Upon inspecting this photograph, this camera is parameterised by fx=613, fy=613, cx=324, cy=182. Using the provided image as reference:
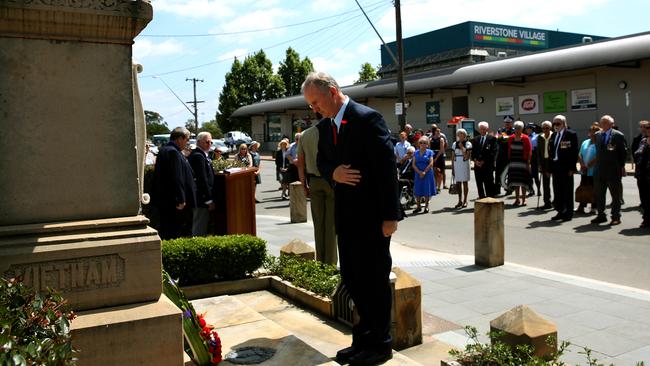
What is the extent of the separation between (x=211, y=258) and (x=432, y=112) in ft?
105

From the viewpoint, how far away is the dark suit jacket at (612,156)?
1145 centimetres

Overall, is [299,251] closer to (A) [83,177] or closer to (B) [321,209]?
(B) [321,209]

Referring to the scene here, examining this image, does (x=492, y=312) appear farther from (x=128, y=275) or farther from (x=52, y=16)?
(x=52, y=16)

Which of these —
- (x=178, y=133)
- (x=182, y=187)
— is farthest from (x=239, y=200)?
(x=178, y=133)

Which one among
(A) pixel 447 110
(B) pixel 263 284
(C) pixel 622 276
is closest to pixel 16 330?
(B) pixel 263 284

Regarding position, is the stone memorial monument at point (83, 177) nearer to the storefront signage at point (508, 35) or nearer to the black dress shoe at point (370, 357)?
the black dress shoe at point (370, 357)

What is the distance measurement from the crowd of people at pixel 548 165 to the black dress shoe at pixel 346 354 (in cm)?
874

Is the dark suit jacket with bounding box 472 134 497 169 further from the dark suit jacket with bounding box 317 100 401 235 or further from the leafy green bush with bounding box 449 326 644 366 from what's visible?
the leafy green bush with bounding box 449 326 644 366

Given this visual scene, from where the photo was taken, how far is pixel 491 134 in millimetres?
14977

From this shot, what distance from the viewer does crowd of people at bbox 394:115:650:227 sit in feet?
37.8

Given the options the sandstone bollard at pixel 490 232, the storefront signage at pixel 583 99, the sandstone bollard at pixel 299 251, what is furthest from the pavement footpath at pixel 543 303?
the storefront signage at pixel 583 99

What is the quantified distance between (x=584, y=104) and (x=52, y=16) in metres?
28.3

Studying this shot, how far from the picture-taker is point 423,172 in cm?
1444

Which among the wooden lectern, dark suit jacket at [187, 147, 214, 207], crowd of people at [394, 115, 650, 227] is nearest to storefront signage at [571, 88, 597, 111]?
crowd of people at [394, 115, 650, 227]
